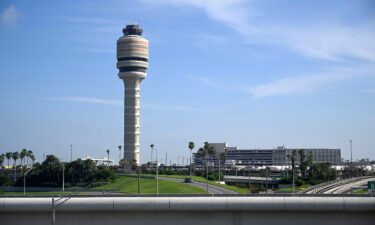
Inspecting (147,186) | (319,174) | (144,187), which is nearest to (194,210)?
(144,187)

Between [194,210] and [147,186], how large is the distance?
88434mm

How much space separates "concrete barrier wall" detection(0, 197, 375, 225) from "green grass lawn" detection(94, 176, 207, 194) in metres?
63.8

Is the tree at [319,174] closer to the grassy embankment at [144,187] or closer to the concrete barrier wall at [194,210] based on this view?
the grassy embankment at [144,187]

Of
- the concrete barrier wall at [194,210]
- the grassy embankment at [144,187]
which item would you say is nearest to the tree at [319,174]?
the grassy embankment at [144,187]

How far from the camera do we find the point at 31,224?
45.1 meters

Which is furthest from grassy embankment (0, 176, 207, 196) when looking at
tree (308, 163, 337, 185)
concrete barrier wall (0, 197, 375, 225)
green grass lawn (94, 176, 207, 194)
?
concrete barrier wall (0, 197, 375, 225)

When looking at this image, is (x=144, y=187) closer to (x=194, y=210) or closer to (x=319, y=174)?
(x=319, y=174)

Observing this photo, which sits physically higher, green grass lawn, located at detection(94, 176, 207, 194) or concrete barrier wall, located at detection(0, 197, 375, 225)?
concrete barrier wall, located at detection(0, 197, 375, 225)

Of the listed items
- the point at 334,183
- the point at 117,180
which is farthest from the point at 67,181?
the point at 334,183

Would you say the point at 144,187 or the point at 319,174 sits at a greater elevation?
the point at 319,174

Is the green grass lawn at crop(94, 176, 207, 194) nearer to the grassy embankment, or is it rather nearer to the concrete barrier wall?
the grassy embankment

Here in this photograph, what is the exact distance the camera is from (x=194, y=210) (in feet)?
144

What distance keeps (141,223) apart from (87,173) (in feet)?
395

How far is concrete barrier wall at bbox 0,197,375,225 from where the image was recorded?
140 ft
